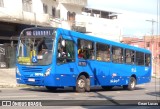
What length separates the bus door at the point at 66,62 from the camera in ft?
63.4

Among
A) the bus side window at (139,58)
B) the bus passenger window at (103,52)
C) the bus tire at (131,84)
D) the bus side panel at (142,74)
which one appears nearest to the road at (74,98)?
the bus passenger window at (103,52)

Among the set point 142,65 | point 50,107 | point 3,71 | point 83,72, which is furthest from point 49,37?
point 3,71

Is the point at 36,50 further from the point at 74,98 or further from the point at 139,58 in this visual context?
the point at 139,58

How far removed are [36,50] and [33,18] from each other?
19.7 metres

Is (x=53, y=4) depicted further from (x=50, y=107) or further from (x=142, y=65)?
(x=50, y=107)

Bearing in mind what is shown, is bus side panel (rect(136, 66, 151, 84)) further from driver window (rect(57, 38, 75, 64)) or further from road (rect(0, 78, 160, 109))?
driver window (rect(57, 38, 75, 64))

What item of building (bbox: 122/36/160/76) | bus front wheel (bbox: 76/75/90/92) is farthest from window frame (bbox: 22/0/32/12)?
building (bbox: 122/36/160/76)

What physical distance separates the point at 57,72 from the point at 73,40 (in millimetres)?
1985

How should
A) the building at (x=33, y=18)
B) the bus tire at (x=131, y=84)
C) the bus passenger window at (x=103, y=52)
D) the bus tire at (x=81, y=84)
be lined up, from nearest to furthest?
the bus tire at (x=81, y=84)
the bus passenger window at (x=103, y=52)
the bus tire at (x=131, y=84)
the building at (x=33, y=18)

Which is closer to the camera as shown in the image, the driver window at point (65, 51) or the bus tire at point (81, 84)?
the driver window at point (65, 51)

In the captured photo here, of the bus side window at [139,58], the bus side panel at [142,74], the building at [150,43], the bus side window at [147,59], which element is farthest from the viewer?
the building at [150,43]

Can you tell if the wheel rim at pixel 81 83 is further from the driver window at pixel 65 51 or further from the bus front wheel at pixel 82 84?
the driver window at pixel 65 51

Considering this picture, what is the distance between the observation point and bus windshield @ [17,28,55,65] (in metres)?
19.1

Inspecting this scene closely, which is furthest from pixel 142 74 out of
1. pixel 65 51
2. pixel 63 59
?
pixel 63 59
